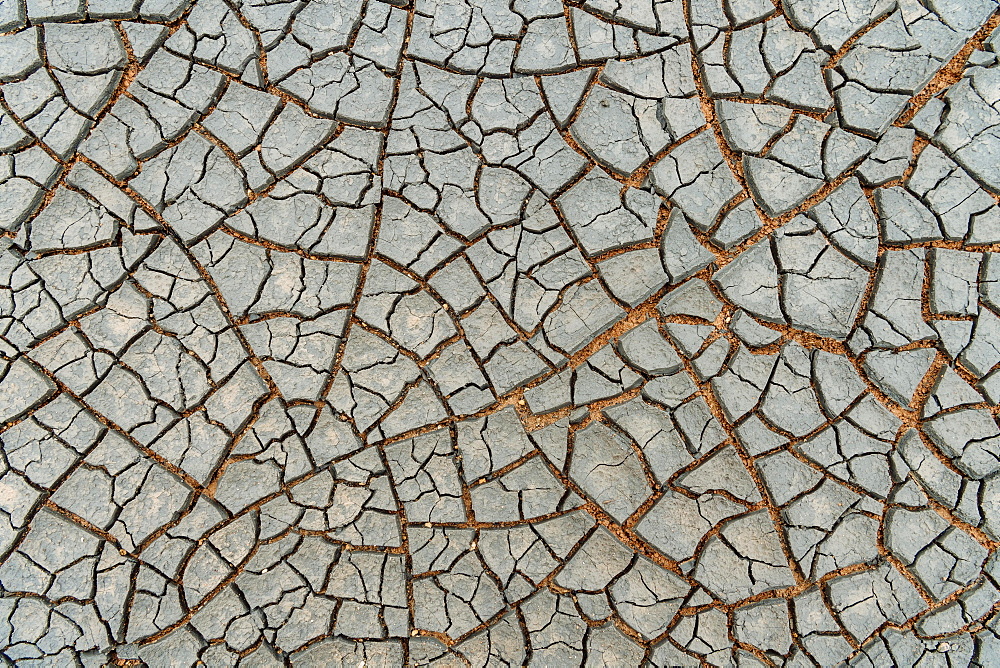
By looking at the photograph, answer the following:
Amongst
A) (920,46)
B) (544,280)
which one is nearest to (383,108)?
(544,280)

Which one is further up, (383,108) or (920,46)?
(920,46)

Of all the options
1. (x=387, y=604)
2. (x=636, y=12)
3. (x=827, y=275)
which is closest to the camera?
(x=387, y=604)

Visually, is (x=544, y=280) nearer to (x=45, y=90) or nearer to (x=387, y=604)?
(x=387, y=604)

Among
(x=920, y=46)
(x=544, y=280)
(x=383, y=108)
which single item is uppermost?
(x=920, y=46)

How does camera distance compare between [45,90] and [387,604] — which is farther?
[45,90]

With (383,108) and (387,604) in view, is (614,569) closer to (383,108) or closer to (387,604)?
(387,604)

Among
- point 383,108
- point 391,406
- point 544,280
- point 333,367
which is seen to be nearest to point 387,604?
point 391,406

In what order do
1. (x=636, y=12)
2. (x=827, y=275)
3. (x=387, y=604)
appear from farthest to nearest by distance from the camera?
(x=636, y=12)
(x=827, y=275)
(x=387, y=604)
